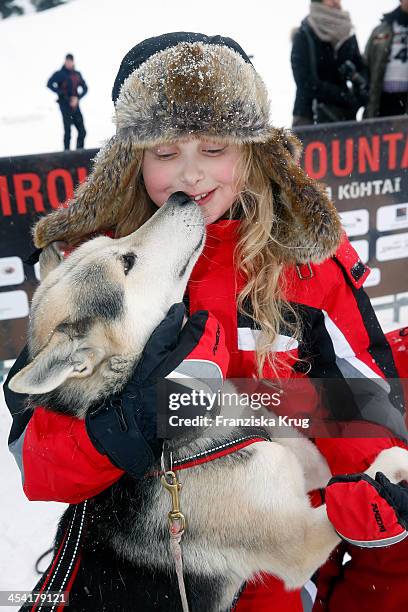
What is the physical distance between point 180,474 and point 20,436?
0.58 m

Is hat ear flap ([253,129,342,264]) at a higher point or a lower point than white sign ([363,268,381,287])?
higher

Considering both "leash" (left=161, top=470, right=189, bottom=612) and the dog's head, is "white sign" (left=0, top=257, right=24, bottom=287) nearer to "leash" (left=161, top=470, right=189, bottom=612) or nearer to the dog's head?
the dog's head

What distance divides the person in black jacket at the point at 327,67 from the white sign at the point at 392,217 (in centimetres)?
231

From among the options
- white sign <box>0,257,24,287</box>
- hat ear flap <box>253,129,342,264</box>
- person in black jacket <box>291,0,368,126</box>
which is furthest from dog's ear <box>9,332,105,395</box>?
person in black jacket <box>291,0,368,126</box>

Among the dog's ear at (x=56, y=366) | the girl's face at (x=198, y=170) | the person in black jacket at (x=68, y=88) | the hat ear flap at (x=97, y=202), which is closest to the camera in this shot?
the dog's ear at (x=56, y=366)

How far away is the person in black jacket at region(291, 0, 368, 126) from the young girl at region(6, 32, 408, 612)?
15.5ft

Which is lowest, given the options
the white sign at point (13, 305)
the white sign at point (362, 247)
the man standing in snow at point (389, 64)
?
the white sign at point (13, 305)

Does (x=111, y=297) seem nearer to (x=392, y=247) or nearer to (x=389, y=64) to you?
(x=392, y=247)

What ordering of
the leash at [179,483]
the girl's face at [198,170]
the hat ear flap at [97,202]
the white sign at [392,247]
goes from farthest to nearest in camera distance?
the white sign at [392,247] → the hat ear flap at [97,202] → the girl's face at [198,170] → the leash at [179,483]

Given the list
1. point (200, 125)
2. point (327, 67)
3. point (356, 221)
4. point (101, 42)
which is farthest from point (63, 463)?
point (101, 42)

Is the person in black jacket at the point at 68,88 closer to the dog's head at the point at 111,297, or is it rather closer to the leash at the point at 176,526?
the dog's head at the point at 111,297

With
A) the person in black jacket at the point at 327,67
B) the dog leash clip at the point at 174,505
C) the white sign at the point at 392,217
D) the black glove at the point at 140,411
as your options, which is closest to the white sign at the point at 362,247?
the white sign at the point at 392,217

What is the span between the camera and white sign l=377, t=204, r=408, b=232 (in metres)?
4.64

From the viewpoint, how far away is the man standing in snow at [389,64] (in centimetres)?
602
